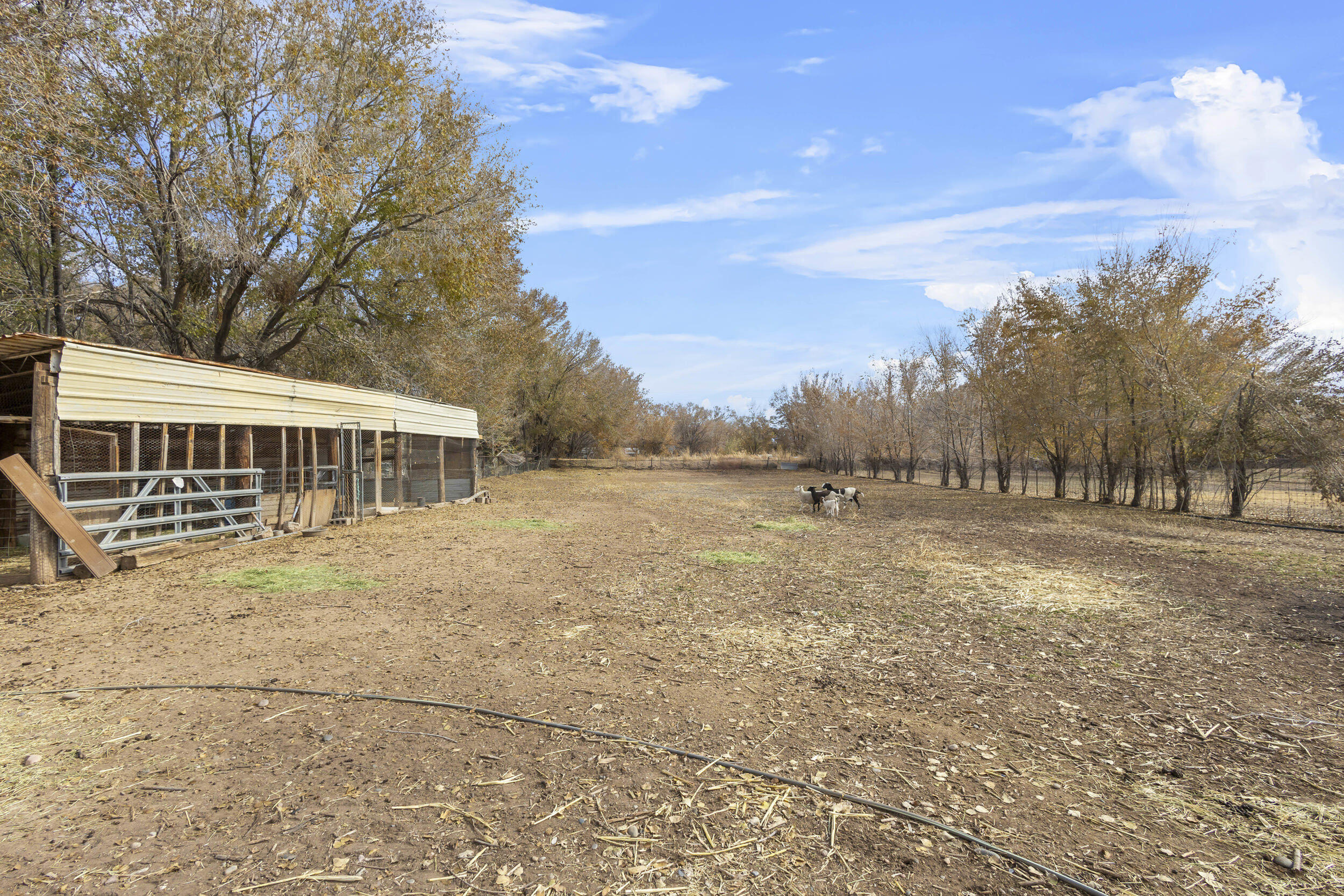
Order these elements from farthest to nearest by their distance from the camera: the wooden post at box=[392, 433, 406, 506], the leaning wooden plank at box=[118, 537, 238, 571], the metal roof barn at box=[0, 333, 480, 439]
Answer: the wooden post at box=[392, 433, 406, 506], the leaning wooden plank at box=[118, 537, 238, 571], the metal roof barn at box=[0, 333, 480, 439]

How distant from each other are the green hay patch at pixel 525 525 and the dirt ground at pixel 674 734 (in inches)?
200

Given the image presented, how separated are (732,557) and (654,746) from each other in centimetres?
655

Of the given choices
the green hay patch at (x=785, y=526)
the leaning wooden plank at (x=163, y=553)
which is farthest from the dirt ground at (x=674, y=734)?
the green hay patch at (x=785, y=526)

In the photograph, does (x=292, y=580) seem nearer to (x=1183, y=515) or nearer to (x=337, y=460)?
(x=337, y=460)

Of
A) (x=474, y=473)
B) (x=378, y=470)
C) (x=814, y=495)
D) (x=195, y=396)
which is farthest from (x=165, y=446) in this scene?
(x=814, y=495)

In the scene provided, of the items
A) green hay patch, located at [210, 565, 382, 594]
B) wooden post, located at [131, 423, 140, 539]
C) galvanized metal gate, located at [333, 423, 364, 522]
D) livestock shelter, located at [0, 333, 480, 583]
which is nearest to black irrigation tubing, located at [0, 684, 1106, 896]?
green hay patch, located at [210, 565, 382, 594]

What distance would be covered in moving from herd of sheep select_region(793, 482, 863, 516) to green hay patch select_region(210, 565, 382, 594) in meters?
10.9

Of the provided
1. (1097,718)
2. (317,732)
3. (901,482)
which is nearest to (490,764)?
(317,732)

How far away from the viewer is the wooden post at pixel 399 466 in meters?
16.6

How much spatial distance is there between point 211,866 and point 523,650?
290cm

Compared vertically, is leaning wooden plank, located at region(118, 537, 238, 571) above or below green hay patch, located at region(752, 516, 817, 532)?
above

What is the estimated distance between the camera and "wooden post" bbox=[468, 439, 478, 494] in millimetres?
20781

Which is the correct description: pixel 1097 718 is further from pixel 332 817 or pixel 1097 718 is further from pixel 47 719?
pixel 47 719

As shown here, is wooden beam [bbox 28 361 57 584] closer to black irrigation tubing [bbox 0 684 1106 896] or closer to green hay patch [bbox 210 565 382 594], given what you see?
green hay patch [bbox 210 565 382 594]
